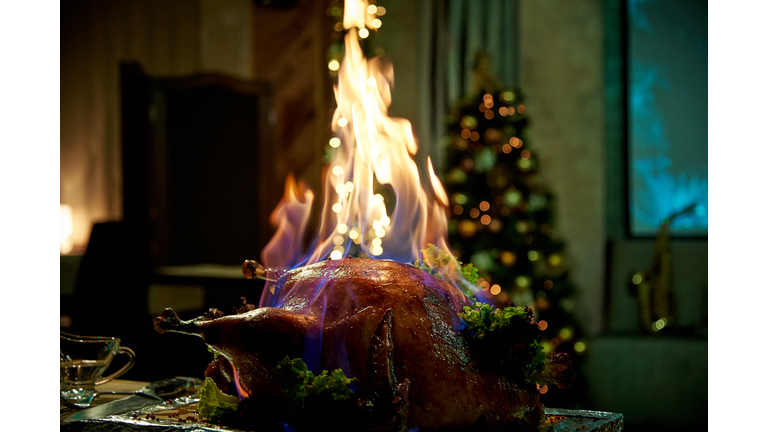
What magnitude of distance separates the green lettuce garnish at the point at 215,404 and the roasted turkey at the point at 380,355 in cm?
4

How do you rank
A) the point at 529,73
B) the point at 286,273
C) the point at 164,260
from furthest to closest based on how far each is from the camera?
the point at 529,73 → the point at 164,260 → the point at 286,273

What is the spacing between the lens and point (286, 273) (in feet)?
5.87

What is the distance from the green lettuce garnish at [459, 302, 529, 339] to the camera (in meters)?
1.52

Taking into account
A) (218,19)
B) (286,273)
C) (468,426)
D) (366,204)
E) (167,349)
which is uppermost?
(218,19)

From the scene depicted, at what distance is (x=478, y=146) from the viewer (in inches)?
227

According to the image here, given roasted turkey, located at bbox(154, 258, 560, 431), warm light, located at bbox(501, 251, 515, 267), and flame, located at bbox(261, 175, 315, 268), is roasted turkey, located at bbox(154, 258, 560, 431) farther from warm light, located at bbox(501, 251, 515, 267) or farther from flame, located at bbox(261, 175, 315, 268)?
warm light, located at bbox(501, 251, 515, 267)

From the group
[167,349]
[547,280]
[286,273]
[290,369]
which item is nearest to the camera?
[290,369]

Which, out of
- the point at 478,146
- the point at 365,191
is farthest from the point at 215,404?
the point at 478,146

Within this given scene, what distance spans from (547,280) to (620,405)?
1110 millimetres

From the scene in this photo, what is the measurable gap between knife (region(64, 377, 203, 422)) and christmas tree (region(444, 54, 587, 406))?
3.68 m

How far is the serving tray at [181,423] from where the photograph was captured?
4.90 feet

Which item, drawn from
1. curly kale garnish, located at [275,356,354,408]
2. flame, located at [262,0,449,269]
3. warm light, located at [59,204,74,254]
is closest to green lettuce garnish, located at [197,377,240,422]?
curly kale garnish, located at [275,356,354,408]

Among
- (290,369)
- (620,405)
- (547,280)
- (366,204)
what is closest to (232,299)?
(547,280)

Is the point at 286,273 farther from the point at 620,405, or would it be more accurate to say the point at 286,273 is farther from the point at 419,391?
the point at 620,405
